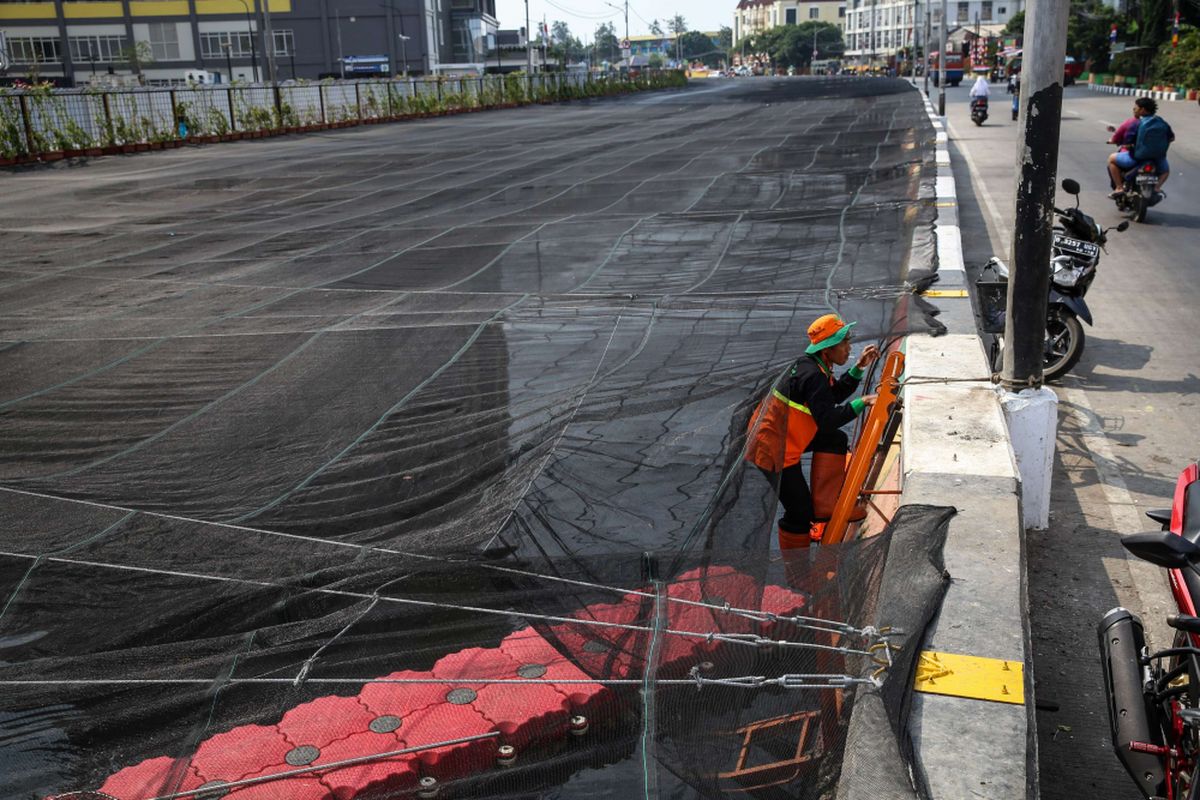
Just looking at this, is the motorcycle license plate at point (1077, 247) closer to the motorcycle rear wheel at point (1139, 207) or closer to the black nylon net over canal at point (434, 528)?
the black nylon net over canal at point (434, 528)

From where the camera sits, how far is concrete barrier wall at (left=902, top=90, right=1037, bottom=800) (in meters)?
3.49

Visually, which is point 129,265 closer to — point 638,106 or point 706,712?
point 706,712

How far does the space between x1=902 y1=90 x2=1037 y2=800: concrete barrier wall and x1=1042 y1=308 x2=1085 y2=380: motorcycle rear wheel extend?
3.47 feet

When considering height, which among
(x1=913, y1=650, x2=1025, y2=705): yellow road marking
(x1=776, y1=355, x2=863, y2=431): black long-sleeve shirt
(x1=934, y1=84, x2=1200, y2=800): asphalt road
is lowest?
(x1=934, y1=84, x2=1200, y2=800): asphalt road

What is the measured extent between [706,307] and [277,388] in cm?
360

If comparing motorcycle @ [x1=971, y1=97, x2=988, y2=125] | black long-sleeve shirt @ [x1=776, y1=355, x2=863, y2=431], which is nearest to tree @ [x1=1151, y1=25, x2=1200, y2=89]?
motorcycle @ [x1=971, y1=97, x2=988, y2=125]

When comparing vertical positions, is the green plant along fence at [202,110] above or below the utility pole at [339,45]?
below

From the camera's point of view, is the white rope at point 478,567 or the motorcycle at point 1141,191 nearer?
the white rope at point 478,567

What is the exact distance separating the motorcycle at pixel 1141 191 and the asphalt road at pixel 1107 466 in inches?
11.0

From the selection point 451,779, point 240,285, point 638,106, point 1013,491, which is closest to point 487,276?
point 240,285

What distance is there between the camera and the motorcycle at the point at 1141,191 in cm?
1603

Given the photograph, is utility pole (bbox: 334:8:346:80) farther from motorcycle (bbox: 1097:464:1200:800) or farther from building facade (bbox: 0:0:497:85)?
motorcycle (bbox: 1097:464:1200:800)

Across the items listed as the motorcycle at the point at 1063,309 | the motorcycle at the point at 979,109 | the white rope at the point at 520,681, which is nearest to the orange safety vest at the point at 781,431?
the white rope at the point at 520,681

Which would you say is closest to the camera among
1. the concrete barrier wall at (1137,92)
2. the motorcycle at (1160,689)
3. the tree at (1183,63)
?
the motorcycle at (1160,689)
